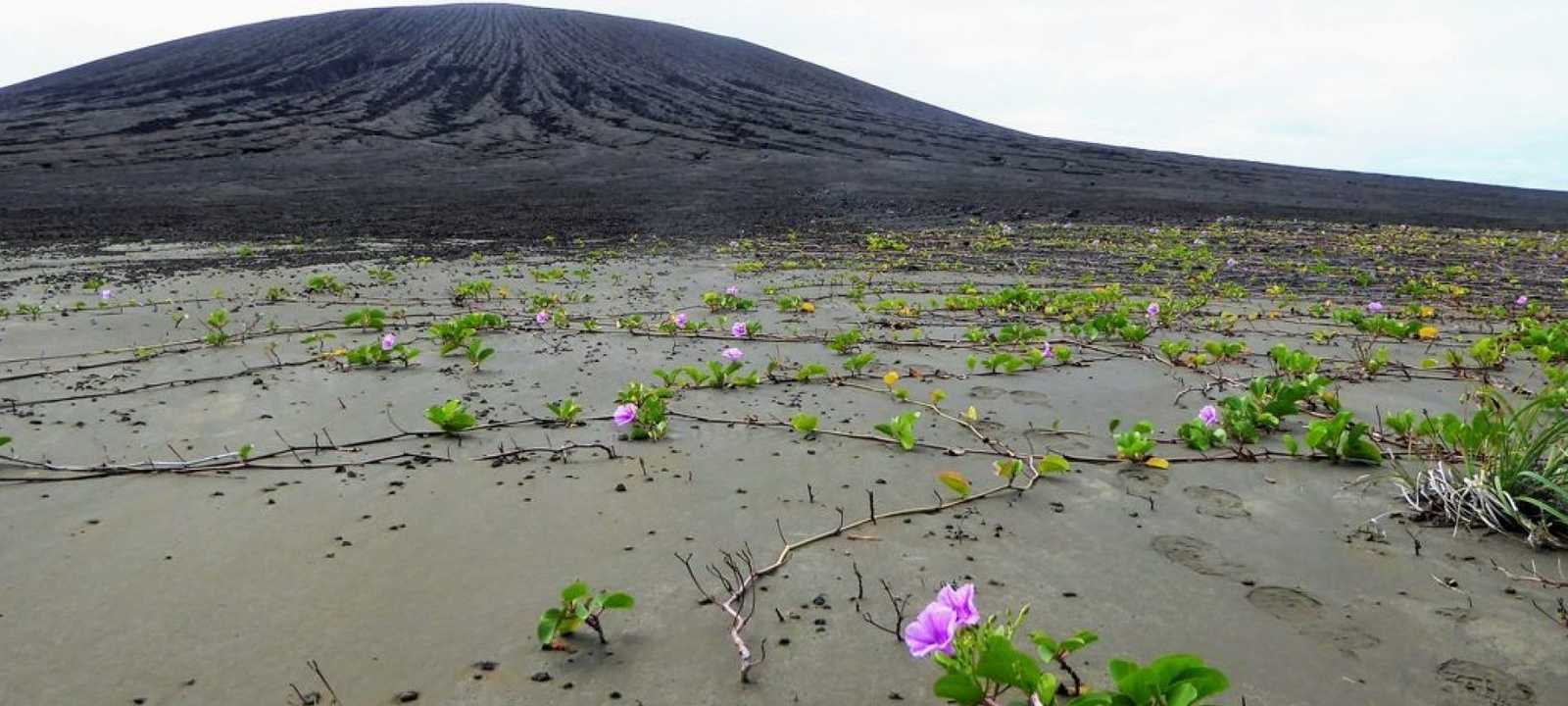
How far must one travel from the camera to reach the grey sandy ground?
60.2 inches

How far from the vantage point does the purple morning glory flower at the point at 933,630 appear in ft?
3.93

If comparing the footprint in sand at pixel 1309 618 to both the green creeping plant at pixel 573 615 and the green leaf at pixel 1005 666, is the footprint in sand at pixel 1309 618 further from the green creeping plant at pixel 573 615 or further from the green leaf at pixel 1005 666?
the green creeping plant at pixel 573 615

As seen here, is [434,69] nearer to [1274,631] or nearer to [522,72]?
[522,72]

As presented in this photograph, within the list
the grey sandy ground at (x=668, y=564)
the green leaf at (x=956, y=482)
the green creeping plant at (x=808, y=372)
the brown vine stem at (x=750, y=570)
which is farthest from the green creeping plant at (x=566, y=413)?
the green leaf at (x=956, y=482)

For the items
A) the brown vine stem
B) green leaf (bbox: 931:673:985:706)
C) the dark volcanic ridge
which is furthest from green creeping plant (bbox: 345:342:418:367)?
the dark volcanic ridge

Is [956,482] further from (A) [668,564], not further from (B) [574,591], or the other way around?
(B) [574,591]

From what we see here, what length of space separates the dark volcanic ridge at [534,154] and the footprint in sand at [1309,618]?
1103 centimetres

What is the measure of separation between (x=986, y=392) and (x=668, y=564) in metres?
1.93

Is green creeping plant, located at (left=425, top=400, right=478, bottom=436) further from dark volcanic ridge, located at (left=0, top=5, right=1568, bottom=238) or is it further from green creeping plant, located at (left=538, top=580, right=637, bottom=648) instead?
dark volcanic ridge, located at (left=0, top=5, right=1568, bottom=238)

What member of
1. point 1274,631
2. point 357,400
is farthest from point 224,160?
point 1274,631

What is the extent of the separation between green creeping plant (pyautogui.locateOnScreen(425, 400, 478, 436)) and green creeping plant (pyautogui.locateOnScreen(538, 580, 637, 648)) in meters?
1.42

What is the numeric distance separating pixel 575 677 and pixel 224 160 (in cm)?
2374

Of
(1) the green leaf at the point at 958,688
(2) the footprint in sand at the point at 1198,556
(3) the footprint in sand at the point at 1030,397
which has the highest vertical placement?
(1) the green leaf at the point at 958,688

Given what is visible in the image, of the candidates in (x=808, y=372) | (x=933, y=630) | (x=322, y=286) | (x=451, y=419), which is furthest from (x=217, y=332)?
(x=933, y=630)
